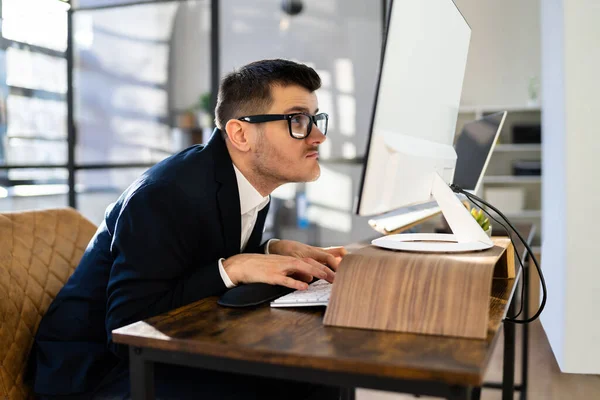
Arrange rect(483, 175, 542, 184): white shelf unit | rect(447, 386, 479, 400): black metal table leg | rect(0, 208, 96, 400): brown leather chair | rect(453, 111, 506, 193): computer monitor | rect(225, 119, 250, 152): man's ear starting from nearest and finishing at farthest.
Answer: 1. rect(447, 386, 479, 400): black metal table leg
2. rect(0, 208, 96, 400): brown leather chair
3. rect(225, 119, 250, 152): man's ear
4. rect(453, 111, 506, 193): computer monitor
5. rect(483, 175, 542, 184): white shelf unit

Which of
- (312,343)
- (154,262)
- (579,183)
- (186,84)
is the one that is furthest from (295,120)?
(186,84)

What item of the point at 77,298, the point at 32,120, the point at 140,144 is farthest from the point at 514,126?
the point at 77,298

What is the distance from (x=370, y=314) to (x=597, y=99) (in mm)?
2365

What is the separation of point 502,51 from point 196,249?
5.16 m

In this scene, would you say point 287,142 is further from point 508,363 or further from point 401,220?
point 508,363

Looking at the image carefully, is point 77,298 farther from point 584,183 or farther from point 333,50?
point 333,50

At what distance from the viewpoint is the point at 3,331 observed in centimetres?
123

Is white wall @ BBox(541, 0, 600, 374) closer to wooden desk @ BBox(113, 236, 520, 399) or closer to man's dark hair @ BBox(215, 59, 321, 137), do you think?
man's dark hair @ BBox(215, 59, 321, 137)

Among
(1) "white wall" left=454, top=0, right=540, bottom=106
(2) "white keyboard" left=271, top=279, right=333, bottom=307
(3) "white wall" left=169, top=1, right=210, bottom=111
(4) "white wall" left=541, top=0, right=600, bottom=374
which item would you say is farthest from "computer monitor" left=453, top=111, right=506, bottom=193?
(3) "white wall" left=169, top=1, right=210, bottom=111

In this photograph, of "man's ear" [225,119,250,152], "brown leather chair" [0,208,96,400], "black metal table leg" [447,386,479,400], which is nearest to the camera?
"black metal table leg" [447,386,479,400]

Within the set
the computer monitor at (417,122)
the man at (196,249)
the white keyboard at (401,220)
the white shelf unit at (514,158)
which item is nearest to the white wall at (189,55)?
the white shelf unit at (514,158)

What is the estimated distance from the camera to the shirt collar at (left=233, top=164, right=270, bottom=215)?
1402mm

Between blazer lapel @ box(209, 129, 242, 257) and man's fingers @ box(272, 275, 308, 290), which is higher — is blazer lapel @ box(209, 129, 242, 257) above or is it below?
above

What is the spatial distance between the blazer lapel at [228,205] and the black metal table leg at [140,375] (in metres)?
0.45
